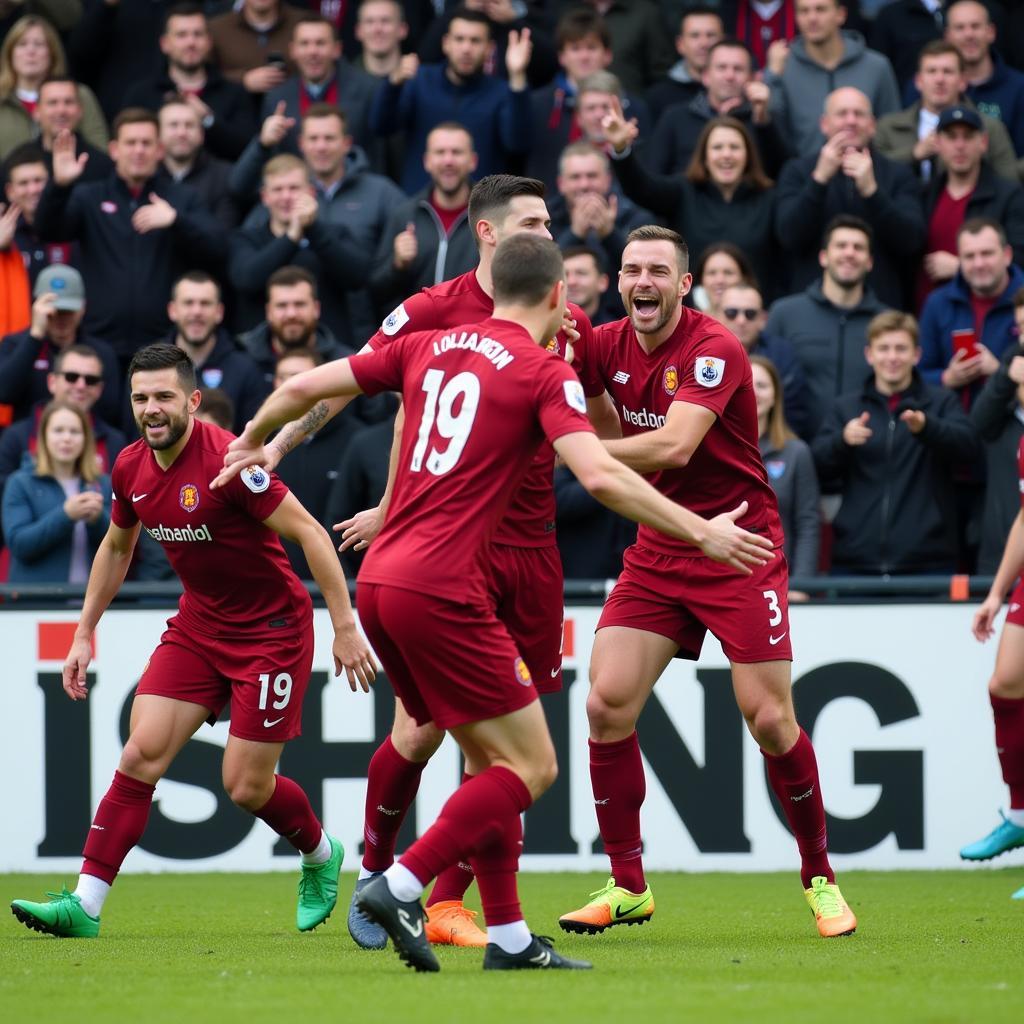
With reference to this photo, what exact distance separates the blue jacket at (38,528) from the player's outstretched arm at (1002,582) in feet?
16.5

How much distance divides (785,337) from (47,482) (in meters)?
4.69

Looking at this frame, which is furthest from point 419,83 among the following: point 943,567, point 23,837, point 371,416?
point 23,837

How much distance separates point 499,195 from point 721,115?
6.37m

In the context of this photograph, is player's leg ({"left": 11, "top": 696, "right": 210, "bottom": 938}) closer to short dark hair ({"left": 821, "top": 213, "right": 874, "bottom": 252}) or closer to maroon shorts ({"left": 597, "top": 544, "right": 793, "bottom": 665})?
maroon shorts ({"left": 597, "top": 544, "right": 793, "bottom": 665})

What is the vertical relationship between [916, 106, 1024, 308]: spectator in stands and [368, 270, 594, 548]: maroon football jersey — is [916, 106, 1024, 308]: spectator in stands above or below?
above

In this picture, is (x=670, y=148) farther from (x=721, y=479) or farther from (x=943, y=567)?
(x=721, y=479)

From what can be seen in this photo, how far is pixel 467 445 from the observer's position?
5855 mm

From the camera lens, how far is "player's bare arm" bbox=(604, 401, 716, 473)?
22.5 feet

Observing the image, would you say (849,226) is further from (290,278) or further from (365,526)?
(365,526)

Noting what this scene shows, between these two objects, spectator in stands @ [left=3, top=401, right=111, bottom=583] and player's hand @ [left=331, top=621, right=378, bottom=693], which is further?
spectator in stands @ [left=3, top=401, right=111, bottom=583]

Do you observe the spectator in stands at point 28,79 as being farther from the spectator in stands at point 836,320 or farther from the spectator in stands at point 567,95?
the spectator in stands at point 836,320

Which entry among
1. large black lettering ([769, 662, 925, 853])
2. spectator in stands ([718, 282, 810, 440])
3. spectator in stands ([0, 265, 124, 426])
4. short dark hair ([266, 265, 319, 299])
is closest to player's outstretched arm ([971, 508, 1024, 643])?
large black lettering ([769, 662, 925, 853])

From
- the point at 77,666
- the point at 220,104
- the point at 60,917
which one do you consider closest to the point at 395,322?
the point at 77,666

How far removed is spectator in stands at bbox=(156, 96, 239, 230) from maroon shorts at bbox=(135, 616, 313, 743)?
5785 millimetres
